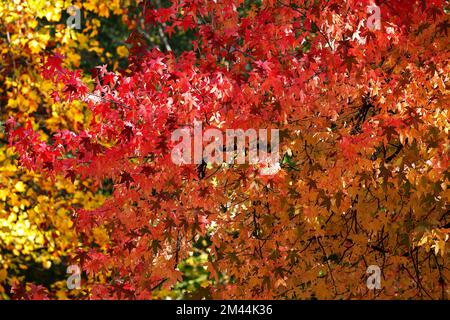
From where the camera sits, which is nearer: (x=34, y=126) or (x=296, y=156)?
(x=296, y=156)

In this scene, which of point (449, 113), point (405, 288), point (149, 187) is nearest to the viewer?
point (449, 113)

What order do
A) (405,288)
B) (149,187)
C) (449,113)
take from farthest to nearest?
1. (405,288)
2. (149,187)
3. (449,113)

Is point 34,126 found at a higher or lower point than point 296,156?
higher

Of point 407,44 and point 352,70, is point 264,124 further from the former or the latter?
point 407,44

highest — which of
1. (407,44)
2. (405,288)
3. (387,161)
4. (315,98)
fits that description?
(407,44)

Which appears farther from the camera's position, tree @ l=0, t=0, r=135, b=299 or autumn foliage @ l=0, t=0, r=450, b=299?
tree @ l=0, t=0, r=135, b=299

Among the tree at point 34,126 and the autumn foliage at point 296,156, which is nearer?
the autumn foliage at point 296,156

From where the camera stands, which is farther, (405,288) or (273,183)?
(405,288)

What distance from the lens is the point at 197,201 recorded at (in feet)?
22.5

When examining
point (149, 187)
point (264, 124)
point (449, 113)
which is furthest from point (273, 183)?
point (449, 113)

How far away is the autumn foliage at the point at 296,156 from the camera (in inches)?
260

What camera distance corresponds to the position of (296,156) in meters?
7.32

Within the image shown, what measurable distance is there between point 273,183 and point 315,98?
83cm

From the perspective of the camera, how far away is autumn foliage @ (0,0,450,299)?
660 centimetres
